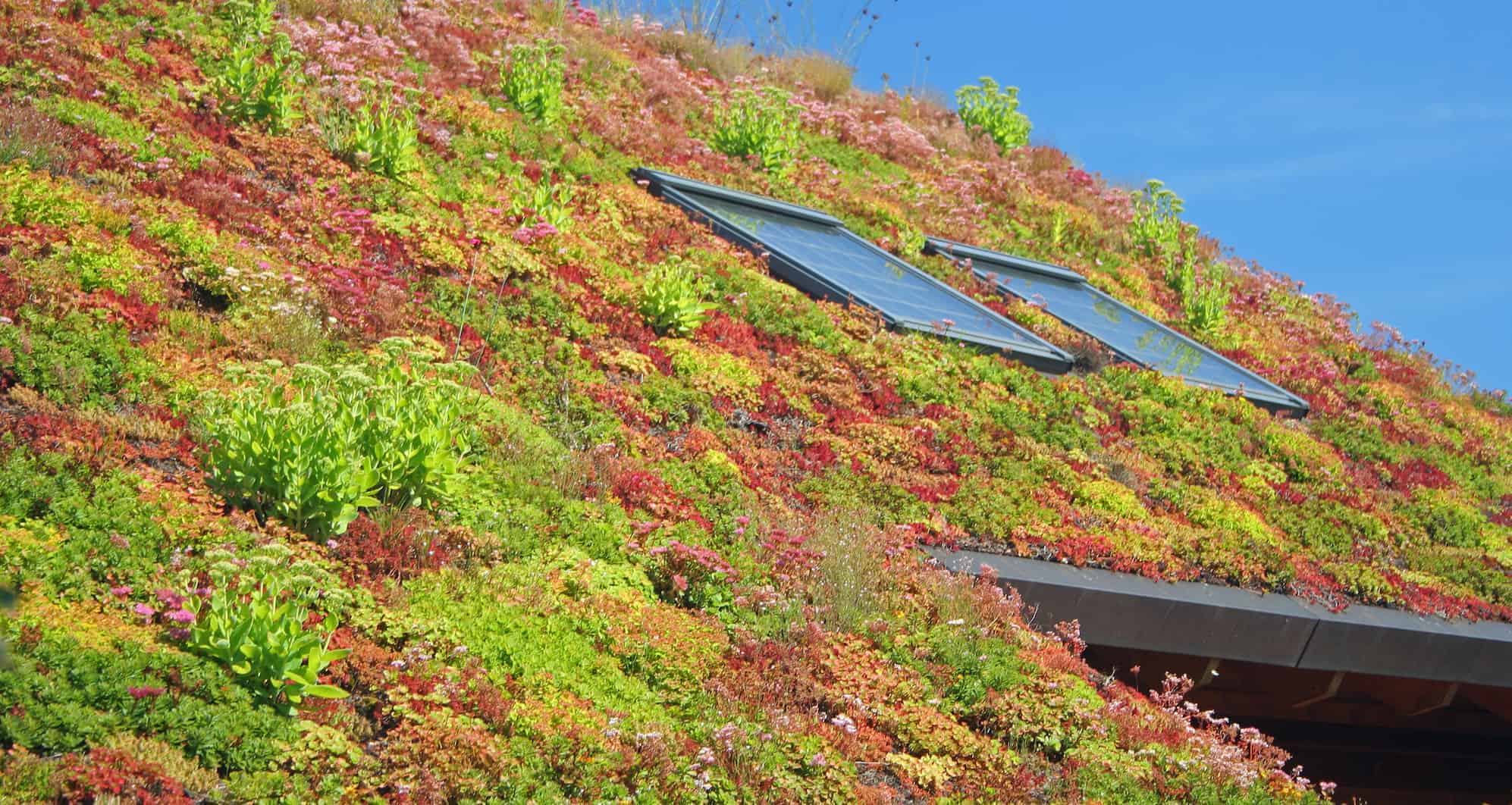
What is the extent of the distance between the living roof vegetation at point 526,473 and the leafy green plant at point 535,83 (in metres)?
0.07

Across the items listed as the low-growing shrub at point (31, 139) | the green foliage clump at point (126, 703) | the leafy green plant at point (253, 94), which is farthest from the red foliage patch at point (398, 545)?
the leafy green plant at point (253, 94)

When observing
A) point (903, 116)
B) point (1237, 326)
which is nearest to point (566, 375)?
point (1237, 326)

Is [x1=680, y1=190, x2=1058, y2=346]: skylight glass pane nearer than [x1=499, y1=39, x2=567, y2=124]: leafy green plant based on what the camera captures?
Yes

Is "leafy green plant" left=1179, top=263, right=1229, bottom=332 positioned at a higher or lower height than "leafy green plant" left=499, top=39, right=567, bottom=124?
higher

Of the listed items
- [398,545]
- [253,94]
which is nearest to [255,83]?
[253,94]

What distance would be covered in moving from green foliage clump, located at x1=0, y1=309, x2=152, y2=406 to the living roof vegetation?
38 mm

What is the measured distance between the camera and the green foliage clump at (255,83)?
1366cm

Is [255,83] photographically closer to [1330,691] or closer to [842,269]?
[842,269]

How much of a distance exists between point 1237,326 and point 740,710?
15580mm

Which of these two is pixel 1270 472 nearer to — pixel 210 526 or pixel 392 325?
pixel 392 325

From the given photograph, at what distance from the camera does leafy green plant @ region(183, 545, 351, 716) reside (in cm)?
614

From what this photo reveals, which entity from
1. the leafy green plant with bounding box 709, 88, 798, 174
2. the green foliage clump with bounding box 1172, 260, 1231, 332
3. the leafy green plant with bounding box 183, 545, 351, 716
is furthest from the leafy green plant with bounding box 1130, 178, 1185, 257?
the leafy green plant with bounding box 183, 545, 351, 716

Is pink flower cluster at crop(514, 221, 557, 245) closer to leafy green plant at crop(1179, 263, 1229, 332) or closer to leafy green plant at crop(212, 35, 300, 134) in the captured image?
leafy green plant at crop(212, 35, 300, 134)

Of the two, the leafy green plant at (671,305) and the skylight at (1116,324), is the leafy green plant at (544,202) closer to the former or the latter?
the leafy green plant at (671,305)
